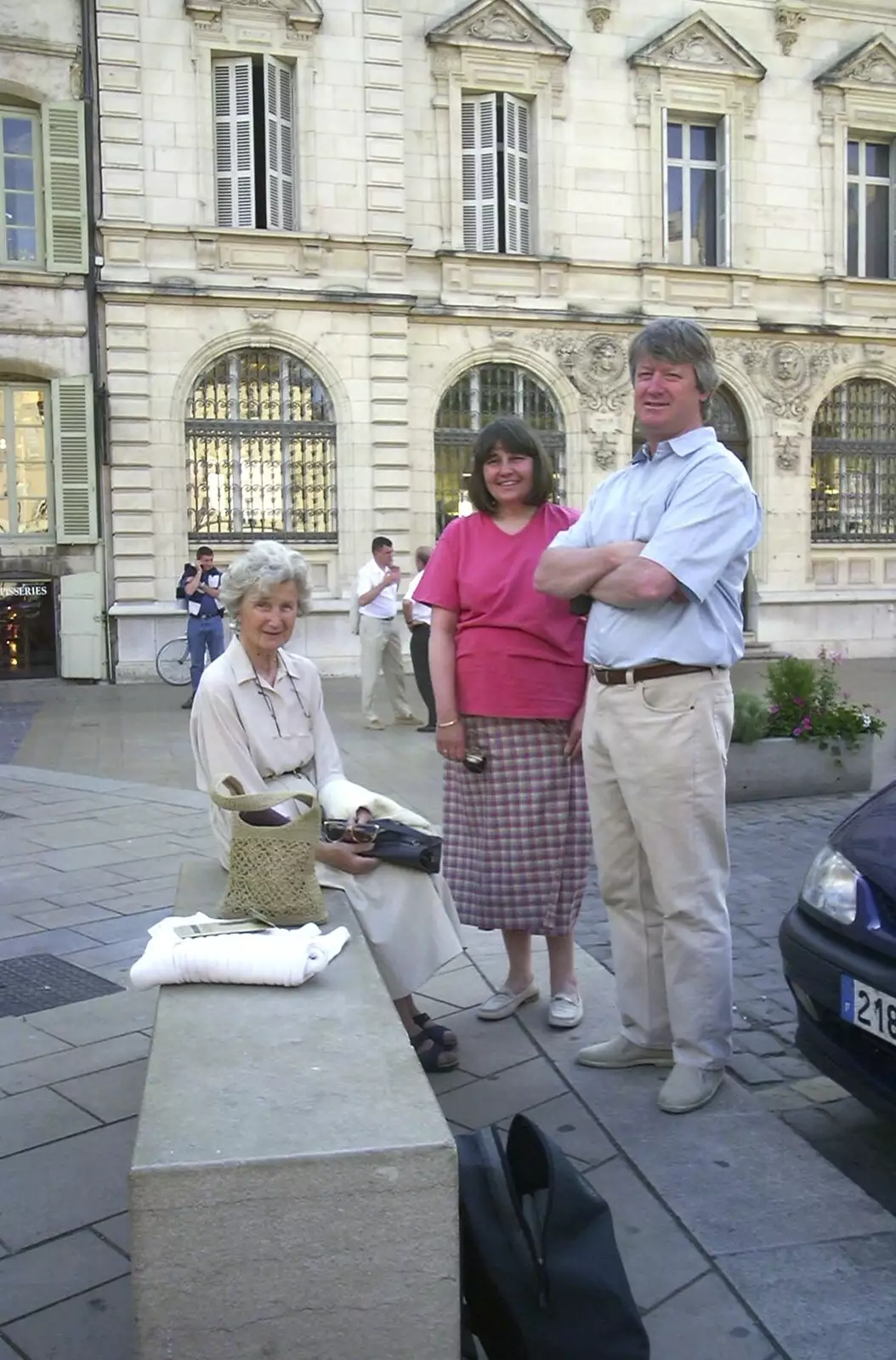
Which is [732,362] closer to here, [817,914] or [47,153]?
[47,153]

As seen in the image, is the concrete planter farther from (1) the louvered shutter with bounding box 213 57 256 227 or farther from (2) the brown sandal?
(1) the louvered shutter with bounding box 213 57 256 227

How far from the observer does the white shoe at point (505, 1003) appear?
4.32 metres

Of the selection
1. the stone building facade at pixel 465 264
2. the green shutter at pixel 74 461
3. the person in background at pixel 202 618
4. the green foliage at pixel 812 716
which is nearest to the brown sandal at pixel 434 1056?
the green foliage at pixel 812 716

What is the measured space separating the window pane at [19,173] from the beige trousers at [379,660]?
942cm

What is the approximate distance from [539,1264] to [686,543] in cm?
186

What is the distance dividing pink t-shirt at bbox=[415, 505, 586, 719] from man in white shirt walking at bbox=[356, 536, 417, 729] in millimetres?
8133

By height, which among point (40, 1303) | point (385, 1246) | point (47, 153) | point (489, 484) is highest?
point (47, 153)

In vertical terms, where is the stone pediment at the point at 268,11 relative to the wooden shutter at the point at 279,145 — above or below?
above

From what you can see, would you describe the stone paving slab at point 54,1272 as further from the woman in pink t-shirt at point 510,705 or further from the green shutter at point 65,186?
the green shutter at point 65,186

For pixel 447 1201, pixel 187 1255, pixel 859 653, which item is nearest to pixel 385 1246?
pixel 447 1201

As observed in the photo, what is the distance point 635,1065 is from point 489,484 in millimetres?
1868

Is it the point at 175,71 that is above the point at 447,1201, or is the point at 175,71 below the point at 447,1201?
above

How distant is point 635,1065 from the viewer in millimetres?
3877

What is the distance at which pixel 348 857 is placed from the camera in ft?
11.7
